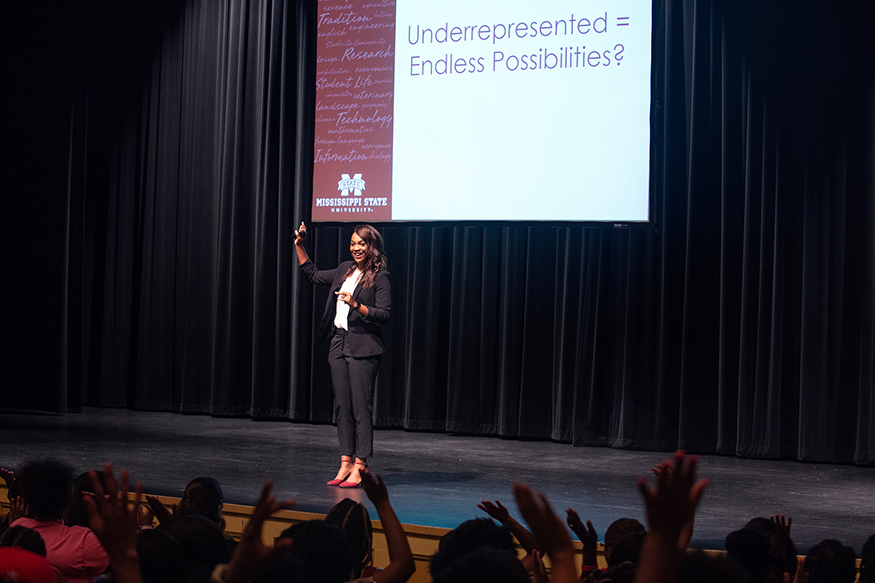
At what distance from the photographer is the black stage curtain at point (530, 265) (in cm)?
495

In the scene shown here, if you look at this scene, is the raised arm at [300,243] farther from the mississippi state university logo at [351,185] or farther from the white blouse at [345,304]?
the mississippi state university logo at [351,185]

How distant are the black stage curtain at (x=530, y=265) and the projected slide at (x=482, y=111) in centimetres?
43

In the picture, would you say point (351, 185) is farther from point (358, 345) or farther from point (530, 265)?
point (358, 345)

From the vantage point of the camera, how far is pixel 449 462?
458cm

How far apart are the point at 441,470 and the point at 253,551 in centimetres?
330

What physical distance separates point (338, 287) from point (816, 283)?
2909mm

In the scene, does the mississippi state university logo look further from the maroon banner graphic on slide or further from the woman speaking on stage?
the woman speaking on stage

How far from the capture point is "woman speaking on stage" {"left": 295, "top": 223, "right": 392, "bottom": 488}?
374cm

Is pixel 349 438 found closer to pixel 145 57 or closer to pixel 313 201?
pixel 313 201

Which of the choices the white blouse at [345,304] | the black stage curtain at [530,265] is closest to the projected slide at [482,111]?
the black stage curtain at [530,265]

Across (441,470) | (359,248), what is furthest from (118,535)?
(441,470)

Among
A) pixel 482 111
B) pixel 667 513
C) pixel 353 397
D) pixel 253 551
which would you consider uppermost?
pixel 482 111

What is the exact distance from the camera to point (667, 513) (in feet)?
2.89

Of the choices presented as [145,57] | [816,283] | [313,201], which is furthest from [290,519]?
[145,57]
